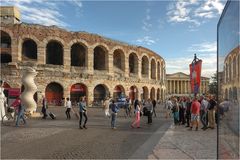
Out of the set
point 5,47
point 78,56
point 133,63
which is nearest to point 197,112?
point 5,47

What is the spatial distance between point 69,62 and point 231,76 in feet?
123

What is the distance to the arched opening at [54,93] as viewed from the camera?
1501 inches

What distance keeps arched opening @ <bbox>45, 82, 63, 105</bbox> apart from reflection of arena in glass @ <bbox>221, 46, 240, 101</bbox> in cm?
3671

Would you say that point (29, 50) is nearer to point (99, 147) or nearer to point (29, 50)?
point (29, 50)

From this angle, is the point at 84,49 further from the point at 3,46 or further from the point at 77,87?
the point at 3,46

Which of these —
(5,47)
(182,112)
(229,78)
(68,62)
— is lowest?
(182,112)

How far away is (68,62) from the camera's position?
39.0 m

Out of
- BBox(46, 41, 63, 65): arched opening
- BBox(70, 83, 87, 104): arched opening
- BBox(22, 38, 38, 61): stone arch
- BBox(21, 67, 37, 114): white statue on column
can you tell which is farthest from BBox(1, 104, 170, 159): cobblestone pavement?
BBox(46, 41, 63, 65): arched opening

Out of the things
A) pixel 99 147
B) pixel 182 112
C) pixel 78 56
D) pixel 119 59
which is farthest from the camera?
pixel 119 59

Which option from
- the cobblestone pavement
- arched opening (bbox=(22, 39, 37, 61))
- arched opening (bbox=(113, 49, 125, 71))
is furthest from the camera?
arched opening (bbox=(113, 49, 125, 71))

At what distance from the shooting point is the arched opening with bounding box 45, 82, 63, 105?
3812 centimetres

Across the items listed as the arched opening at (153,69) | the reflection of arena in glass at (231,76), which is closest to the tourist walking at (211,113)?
the reflection of arena in glass at (231,76)

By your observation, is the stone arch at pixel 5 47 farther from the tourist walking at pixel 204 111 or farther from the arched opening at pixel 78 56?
the tourist walking at pixel 204 111

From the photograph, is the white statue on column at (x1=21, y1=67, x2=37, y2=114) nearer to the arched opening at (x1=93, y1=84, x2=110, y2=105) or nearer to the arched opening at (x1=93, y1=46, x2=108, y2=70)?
the arched opening at (x1=93, y1=84, x2=110, y2=105)
